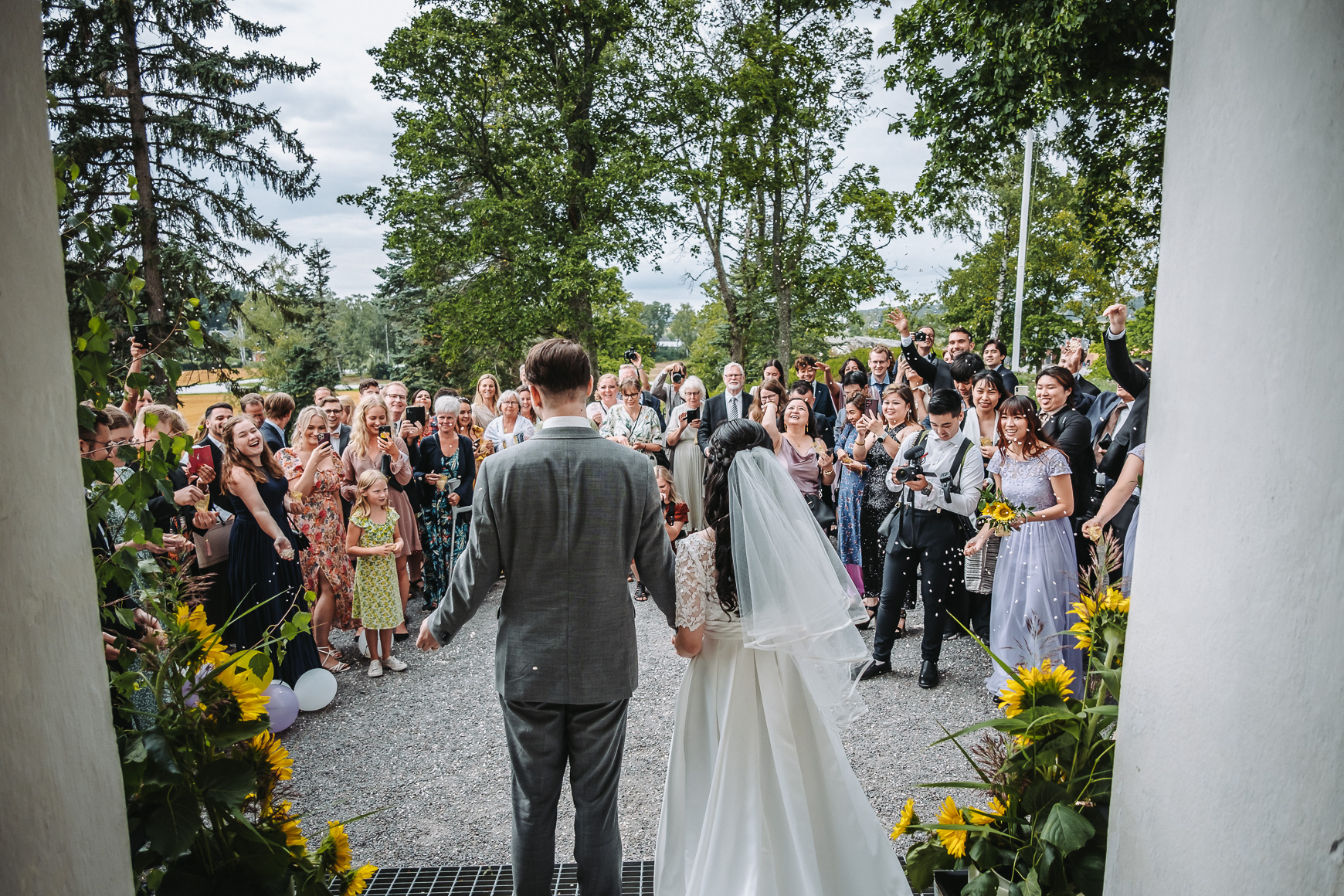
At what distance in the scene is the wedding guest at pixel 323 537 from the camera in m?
5.70

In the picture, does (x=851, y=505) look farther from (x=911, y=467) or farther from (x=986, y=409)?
(x=911, y=467)

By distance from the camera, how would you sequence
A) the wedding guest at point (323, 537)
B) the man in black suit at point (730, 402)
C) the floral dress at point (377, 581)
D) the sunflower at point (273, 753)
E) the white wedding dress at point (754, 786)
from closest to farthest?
the sunflower at point (273, 753) < the white wedding dress at point (754, 786) < the floral dress at point (377, 581) < the wedding guest at point (323, 537) < the man in black suit at point (730, 402)

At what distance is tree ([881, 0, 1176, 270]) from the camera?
744 centimetres

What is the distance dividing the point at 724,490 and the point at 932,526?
2.66 m

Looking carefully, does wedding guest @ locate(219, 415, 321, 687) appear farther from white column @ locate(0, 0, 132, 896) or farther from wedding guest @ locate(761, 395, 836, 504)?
white column @ locate(0, 0, 132, 896)

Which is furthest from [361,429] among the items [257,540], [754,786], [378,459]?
[754,786]

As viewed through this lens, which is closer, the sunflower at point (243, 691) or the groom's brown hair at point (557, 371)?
the sunflower at point (243, 691)

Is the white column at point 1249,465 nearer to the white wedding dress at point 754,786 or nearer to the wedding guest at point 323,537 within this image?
the white wedding dress at point 754,786

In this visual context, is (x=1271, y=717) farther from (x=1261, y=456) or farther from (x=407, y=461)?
(x=407, y=461)

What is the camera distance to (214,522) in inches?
197

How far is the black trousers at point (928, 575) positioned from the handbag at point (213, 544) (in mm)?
4368

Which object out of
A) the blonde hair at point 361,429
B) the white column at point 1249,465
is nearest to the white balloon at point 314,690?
the blonde hair at point 361,429

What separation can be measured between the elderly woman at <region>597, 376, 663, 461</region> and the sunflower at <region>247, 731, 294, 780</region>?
5821mm

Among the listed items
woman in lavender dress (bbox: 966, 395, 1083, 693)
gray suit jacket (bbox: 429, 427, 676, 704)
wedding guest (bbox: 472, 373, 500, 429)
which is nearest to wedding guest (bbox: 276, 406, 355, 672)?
wedding guest (bbox: 472, 373, 500, 429)
